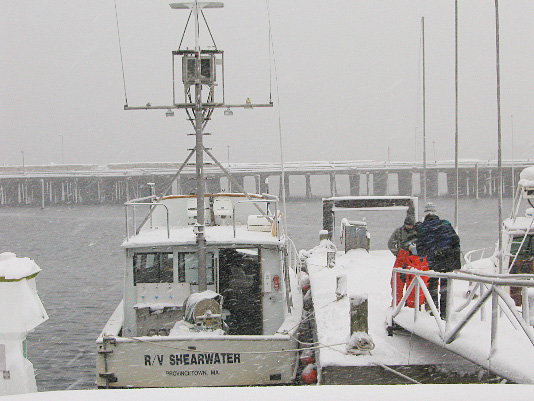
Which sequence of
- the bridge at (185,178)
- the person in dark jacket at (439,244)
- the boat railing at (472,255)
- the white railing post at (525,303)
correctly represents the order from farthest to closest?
the bridge at (185,178) → the boat railing at (472,255) → the person in dark jacket at (439,244) → the white railing post at (525,303)

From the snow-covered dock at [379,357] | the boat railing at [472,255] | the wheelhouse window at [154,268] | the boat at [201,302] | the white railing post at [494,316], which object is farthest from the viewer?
the boat railing at [472,255]

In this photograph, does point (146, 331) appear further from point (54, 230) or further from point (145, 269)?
point (54, 230)

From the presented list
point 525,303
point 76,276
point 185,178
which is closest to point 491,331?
point 525,303

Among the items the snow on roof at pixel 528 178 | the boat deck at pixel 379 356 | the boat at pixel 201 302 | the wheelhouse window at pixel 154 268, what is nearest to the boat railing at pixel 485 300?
the boat deck at pixel 379 356

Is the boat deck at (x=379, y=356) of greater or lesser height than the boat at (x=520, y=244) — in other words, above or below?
below

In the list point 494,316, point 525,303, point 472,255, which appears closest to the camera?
point 494,316

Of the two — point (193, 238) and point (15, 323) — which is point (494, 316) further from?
point (193, 238)

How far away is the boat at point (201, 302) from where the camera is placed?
9297 mm

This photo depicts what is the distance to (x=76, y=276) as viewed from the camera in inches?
1115

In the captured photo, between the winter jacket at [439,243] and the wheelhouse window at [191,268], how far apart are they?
4.03 meters

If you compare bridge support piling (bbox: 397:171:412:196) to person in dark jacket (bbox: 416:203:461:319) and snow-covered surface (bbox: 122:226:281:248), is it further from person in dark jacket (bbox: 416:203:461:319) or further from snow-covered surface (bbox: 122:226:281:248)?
person in dark jacket (bbox: 416:203:461:319)

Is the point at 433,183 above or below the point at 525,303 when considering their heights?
below

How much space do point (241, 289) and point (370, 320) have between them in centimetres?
271

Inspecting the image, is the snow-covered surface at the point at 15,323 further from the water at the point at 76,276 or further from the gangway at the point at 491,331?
the water at the point at 76,276
